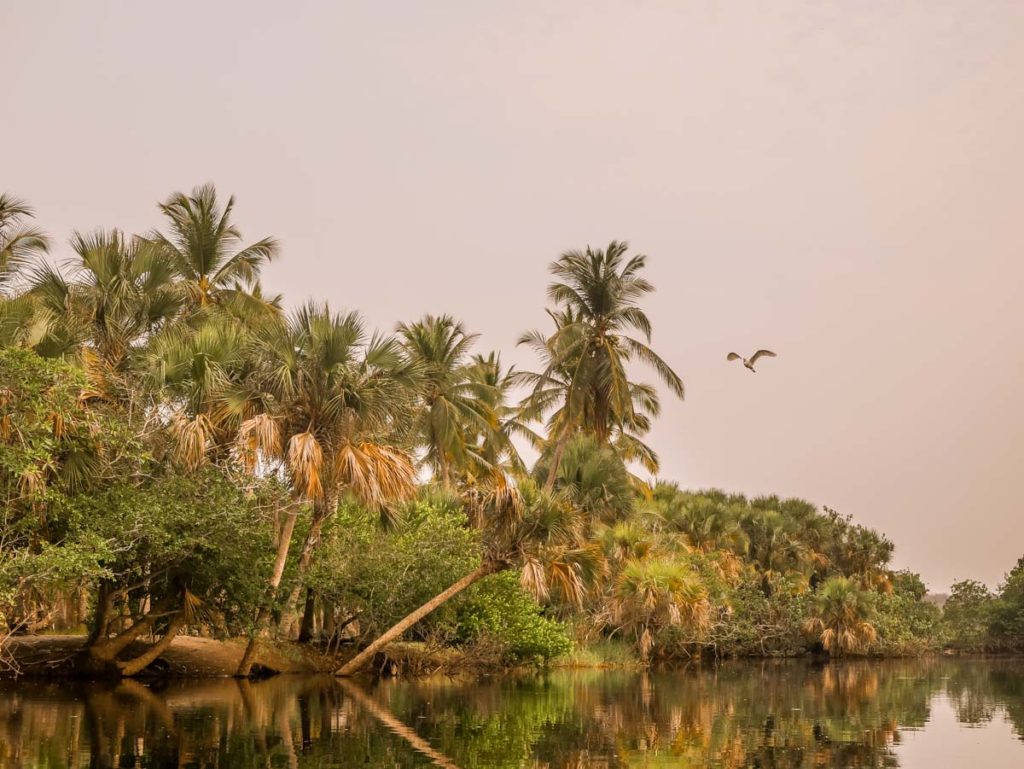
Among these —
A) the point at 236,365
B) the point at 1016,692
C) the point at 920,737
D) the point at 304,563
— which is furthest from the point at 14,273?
the point at 1016,692

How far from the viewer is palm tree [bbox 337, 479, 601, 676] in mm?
27297

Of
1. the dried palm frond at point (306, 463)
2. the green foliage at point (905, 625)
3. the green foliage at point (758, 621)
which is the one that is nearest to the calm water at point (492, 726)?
the dried palm frond at point (306, 463)

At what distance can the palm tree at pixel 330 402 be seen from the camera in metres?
24.9

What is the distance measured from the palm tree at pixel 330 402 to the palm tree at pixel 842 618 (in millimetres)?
36425

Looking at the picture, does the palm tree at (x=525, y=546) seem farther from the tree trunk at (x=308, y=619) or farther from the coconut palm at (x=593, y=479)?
the coconut palm at (x=593, y=479)

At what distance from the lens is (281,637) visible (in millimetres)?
29891

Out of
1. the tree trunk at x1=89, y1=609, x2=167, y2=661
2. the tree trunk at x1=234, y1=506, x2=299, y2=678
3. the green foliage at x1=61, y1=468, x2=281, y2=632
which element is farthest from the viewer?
the tree trunk at x1=234, y1=506, x2=299, y2=678

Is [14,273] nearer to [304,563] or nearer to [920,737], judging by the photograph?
[304,563]

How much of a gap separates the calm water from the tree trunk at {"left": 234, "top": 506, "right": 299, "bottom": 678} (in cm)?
158

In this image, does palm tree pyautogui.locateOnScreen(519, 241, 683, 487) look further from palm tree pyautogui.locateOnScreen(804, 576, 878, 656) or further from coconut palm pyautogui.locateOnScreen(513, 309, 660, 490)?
palm tree pyautogui.locateOnScreen(804, 576, 878, 656)

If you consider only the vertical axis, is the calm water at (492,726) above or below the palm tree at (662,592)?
below

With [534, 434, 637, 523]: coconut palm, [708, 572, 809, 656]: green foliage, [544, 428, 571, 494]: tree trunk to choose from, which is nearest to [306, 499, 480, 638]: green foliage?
[544, 428, 571, 494]: tree trunk

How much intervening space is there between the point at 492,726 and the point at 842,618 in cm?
4349

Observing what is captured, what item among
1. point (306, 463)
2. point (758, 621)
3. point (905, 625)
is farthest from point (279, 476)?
point (905, 625)
